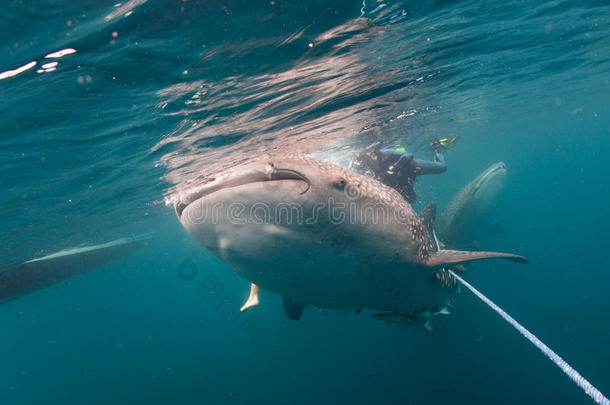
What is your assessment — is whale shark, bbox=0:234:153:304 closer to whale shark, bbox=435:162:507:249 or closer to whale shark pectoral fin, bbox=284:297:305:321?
whale shark pectoral fin, bbox=284:297:305:321

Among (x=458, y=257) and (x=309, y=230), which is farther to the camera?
(x=458, y=257)

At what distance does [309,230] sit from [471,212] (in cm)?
1049

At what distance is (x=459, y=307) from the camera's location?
52.7 ft

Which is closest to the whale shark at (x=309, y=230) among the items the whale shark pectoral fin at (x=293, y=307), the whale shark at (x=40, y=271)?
the whale shark pectoral fin at (x=293, y=307)

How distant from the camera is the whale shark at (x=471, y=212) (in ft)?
35.4

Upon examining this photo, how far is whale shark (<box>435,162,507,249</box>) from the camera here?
1078cm

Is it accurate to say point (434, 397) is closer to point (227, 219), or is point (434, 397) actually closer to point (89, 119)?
point (227, 219)

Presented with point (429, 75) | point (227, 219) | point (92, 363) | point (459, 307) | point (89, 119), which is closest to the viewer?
point (227, 219)

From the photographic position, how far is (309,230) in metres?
2.37

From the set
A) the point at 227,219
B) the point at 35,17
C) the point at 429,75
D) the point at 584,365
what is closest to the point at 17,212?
the point at 35,17

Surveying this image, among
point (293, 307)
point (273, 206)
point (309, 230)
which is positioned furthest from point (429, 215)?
point (273, 206)

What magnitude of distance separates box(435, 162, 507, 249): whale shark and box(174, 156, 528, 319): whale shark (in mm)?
7939

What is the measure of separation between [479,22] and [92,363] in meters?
45.8

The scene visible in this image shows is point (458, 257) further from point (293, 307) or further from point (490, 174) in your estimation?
point (490, 174)
